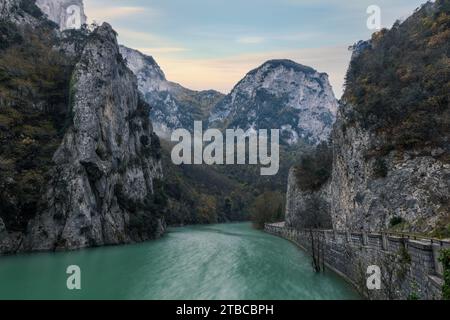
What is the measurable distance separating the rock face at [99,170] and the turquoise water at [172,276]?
6784 millimetres

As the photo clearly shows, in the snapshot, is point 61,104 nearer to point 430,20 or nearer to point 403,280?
point 430,20

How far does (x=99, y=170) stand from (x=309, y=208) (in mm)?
40984

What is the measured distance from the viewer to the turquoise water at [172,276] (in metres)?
30.1

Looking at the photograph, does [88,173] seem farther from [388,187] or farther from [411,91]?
[411,91]

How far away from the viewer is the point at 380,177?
4191cm

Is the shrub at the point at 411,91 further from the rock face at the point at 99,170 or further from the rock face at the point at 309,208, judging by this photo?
the rock face at the point at 99,170

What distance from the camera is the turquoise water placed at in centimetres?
3011

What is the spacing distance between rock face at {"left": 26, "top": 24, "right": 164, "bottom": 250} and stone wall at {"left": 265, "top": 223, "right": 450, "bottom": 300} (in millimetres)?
40582

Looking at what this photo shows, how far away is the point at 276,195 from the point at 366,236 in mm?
101033

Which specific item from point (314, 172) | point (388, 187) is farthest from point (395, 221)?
point (314, 172)

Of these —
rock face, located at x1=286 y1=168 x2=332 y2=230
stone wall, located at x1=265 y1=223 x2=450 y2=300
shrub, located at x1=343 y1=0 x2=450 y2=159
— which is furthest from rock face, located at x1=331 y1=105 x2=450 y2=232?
rock face, located at x1=286 y1=168 x2=332 y2=230

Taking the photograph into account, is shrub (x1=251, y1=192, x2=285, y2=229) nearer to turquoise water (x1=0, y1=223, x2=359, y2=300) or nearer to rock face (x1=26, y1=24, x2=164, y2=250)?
rock face (x1=26, y1=24, x2=164, y2=250)

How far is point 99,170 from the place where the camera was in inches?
2640
